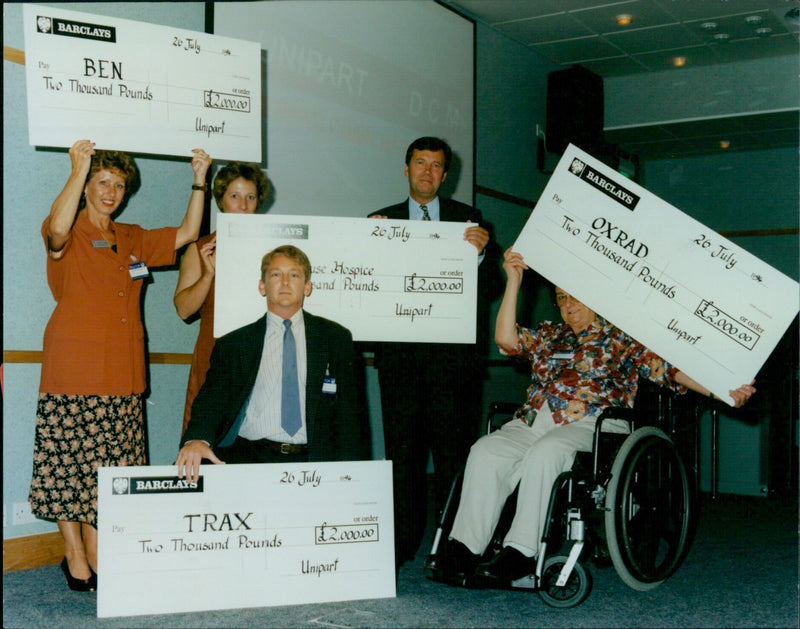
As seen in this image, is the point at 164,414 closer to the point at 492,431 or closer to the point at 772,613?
the point at 492,431

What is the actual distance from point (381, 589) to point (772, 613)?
47.4 inches

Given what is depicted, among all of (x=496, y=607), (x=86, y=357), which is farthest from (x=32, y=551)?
(x=496, y=607)

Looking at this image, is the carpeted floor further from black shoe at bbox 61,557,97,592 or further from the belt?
the belt

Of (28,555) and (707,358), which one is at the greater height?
(707,358)

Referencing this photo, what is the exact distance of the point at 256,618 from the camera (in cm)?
232

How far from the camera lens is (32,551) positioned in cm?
294

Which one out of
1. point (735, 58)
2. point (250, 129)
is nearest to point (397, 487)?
point (250, 129)

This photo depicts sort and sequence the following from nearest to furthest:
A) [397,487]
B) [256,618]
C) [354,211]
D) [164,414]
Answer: [256,618] → [397,487] → [164,414] → [354,211]

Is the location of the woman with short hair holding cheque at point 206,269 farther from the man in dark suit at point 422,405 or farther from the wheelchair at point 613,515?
the wheelchair at point 613,515

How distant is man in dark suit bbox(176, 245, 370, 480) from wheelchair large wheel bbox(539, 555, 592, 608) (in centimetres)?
67

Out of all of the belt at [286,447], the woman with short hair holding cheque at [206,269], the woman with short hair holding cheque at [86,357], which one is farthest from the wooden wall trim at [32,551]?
the belt at [286,447]

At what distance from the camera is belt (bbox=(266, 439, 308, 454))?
7.91 ft

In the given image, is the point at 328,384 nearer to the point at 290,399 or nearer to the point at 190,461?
the point at 290,399

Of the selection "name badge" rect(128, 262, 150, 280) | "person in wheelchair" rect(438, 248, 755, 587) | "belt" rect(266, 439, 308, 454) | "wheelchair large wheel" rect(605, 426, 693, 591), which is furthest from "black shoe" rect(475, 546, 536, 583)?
"name badge" rect(128, 262, 150, 280)
